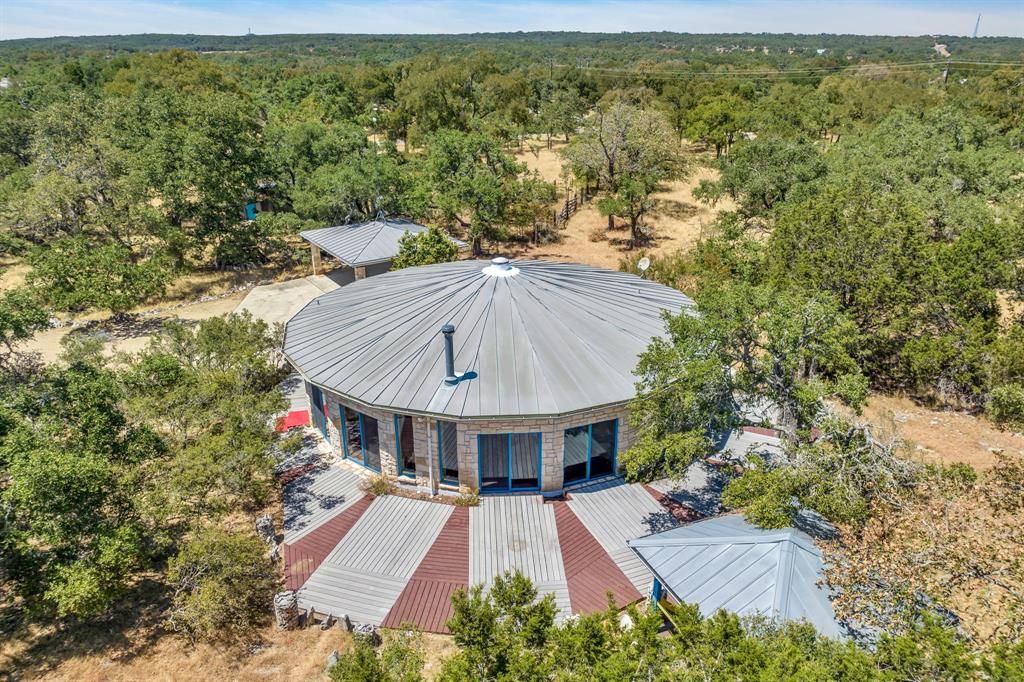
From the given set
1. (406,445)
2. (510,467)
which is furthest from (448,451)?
(510,467)

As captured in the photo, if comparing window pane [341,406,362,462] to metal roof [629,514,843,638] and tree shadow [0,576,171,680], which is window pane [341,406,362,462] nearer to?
tree shadow [0,576,171,680]

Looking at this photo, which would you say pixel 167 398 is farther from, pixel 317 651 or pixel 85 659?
pixel 317 651

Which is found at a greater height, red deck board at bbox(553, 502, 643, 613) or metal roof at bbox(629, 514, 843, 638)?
metal roof at bbox(629, 514, 843, 638)

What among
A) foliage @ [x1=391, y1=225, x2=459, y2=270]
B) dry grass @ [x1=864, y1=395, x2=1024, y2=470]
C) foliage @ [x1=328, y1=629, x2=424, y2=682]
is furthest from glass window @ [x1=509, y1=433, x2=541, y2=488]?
foliage @ [x1=391, y1=225, x2=459, y2=270]

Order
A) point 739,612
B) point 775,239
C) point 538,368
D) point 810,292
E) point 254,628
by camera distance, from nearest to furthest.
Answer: point 739,612, point 254,628, point 538,368, point 810,292, point 775,239

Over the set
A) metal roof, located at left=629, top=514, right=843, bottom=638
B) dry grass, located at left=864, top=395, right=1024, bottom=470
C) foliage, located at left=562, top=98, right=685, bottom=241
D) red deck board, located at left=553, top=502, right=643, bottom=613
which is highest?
foliage, located at left=562, top=98, right=685, bottom=241

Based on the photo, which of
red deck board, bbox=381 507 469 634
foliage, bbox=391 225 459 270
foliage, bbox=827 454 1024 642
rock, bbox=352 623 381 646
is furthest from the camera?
foliage, bbox=391 225 459 270

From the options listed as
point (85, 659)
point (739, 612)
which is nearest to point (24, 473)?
point (85, 659)
